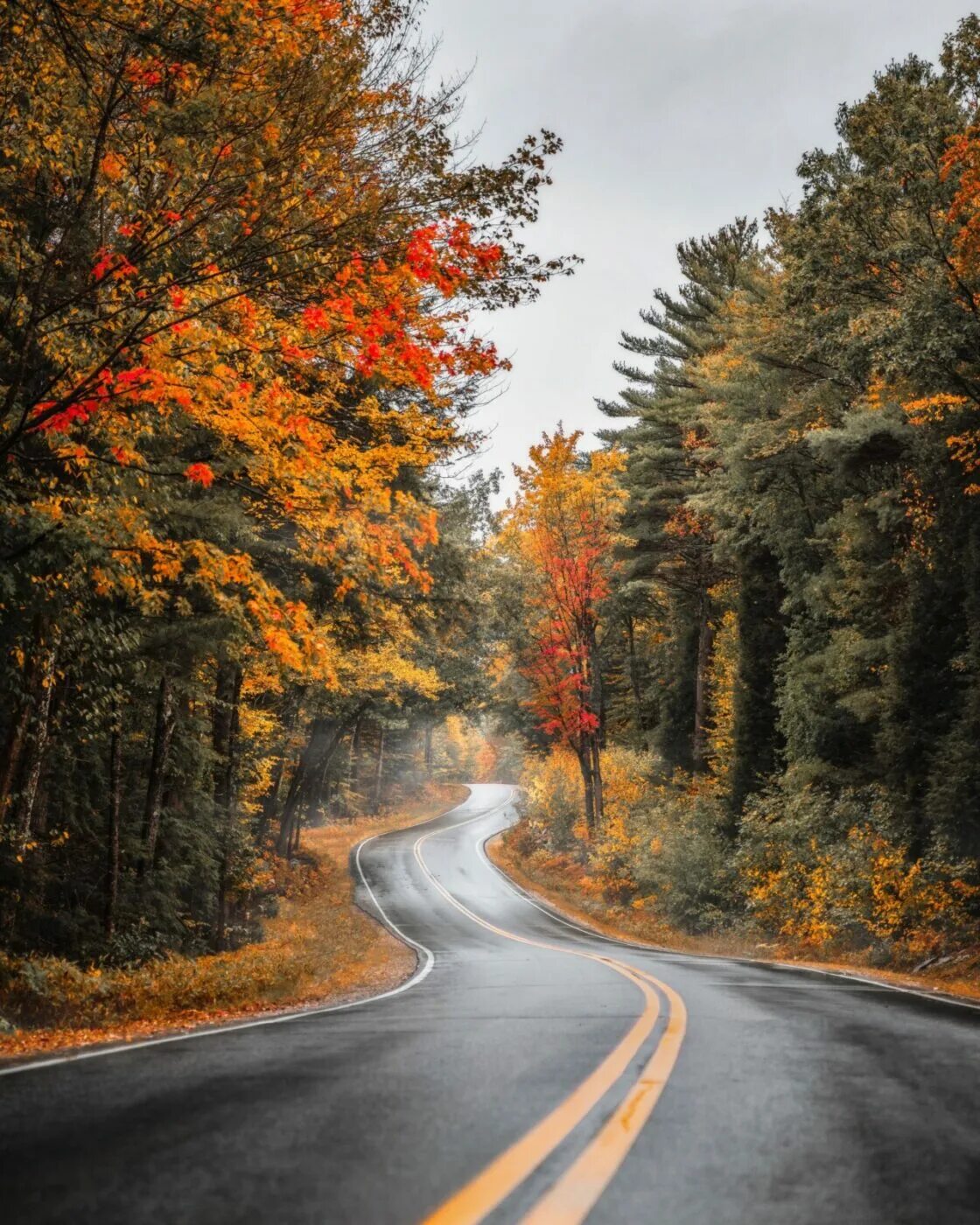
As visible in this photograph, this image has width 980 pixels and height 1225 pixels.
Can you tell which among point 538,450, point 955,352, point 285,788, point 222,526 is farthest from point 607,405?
point 222,526

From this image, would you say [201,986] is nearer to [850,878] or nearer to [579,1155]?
[579,1155]

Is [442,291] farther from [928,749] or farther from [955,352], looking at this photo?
[928,749]

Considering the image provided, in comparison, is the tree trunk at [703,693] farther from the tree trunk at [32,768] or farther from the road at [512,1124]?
the tree trunk at [32,768]

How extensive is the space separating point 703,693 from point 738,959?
15.5 m

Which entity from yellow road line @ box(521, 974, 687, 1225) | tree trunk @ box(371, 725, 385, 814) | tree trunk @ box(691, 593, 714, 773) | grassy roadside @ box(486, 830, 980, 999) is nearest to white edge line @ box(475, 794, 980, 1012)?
grassy roadside @ box(486, 830, 980, 999)

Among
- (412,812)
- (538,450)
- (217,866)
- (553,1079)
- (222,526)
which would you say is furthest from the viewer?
(412,812)

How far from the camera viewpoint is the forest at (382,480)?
7.14 meters

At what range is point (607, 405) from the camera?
37.9 metres

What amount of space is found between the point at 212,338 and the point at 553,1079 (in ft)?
21.2

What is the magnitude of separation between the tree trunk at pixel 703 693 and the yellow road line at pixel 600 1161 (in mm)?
27039

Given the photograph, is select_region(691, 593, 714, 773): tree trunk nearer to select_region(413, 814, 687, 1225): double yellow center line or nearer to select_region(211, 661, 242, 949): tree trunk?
select_region(211, 661, 242, 949): tree trunk

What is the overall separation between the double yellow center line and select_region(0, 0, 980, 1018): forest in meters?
5.29

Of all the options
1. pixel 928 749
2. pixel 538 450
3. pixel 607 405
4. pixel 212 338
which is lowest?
pixel 928 749

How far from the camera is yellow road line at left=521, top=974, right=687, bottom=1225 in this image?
8.03 ft
